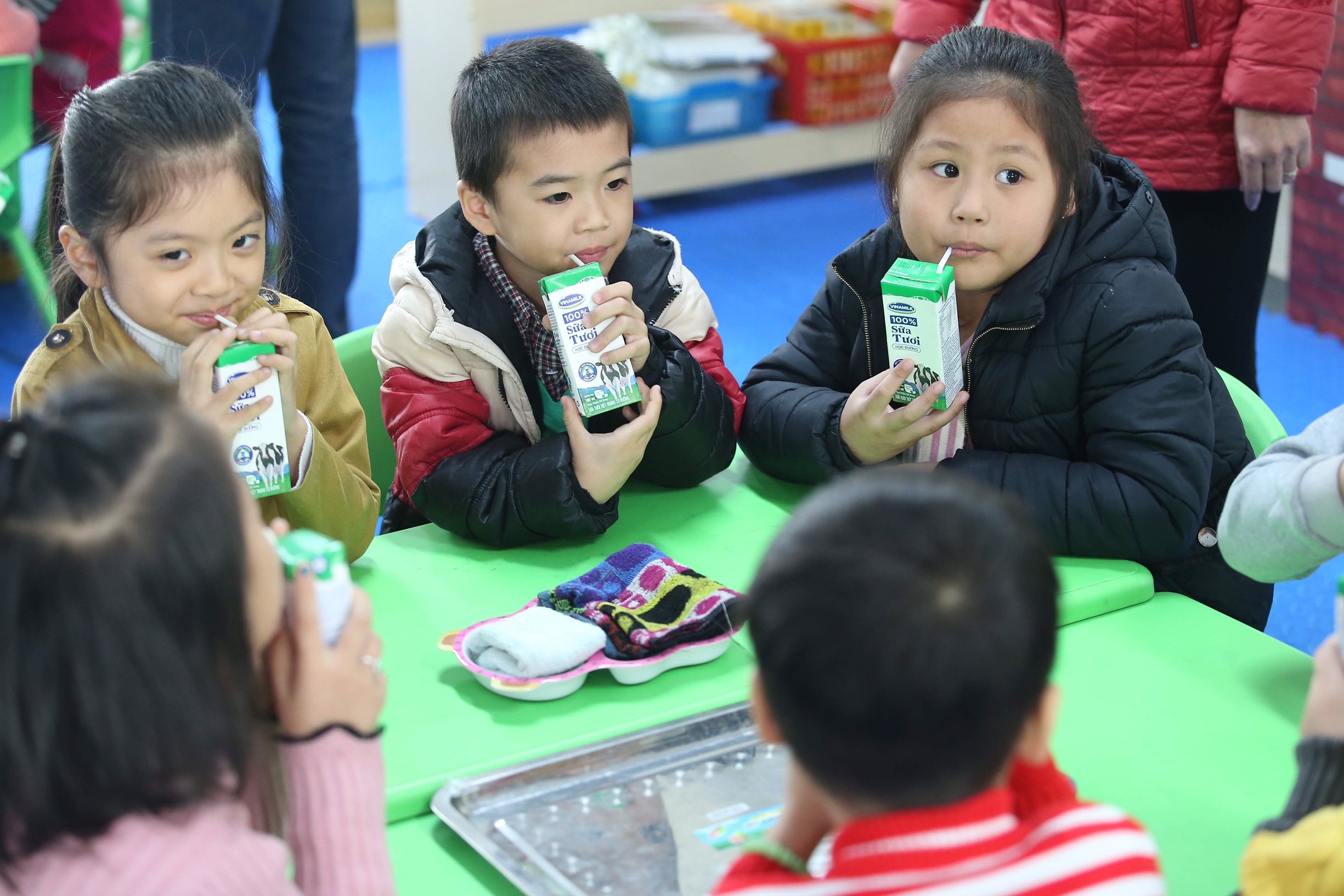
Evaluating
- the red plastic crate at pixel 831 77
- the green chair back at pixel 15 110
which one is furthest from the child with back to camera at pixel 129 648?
the red plastic crate at pixel 831 77

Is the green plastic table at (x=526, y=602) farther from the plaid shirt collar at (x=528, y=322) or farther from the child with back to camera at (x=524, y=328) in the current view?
the plaid shirt collar at (x=528, y=322)

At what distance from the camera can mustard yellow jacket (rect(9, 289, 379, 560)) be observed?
1.46 metres

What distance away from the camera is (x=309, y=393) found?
1.58 metres

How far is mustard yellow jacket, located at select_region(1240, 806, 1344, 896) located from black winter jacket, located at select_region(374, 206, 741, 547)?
823 millimetres

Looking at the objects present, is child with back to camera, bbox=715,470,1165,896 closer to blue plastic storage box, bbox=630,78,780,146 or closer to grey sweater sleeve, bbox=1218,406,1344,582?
grey sweater sleeve, bbox=1218,406,1344,582

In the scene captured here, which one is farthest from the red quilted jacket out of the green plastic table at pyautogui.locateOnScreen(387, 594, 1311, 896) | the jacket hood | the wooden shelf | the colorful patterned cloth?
the wooden shelf

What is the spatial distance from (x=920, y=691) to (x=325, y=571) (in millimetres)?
397

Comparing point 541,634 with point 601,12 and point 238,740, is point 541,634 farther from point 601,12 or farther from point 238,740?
point 601,12

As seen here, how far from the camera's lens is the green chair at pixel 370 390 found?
5.86 ft

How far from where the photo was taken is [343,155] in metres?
3.16

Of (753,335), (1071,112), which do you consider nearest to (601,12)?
(753,335)

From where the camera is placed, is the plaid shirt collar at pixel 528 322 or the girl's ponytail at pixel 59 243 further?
the plaid shirt collar at pixel 528 322

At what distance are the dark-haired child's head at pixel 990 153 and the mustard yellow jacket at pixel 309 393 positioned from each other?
70 cm

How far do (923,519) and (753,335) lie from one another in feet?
9.64
